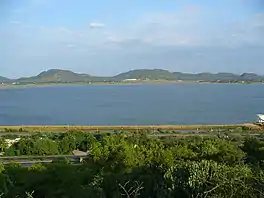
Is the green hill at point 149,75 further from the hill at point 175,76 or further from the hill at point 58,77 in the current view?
the hill at point 58,77

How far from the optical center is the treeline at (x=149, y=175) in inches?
137

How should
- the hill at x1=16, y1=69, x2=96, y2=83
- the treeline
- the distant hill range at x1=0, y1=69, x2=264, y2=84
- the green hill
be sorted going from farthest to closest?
1. the green hill
2. the distant hill range at x1=0, y1=69, x2=264, y2=84
3. the hill at x1=16, y1=69, x2=96, y2=83
4. the treeline

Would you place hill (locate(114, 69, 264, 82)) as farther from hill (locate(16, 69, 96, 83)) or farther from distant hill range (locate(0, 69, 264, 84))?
hill (locate(16, 69, 96, 83))

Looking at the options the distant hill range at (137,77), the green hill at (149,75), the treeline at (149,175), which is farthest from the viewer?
the green hill at (149,75)

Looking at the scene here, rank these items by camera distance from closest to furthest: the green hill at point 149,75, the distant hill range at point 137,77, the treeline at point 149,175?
the treeline at point 149,175, the distant hill range at point 137,77, the green hill at point 149,75

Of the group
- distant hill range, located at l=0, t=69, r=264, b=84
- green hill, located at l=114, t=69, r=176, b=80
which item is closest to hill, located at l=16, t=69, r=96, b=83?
distant hill range, located at l=0, t=69, r=264, b=84

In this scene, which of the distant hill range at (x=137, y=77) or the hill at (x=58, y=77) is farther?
the distant hill range at (x=137, y=77)

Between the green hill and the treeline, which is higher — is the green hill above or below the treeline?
above

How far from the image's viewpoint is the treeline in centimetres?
349

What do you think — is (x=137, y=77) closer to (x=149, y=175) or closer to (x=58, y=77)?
(x=58, y=77)

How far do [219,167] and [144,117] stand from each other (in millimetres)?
21884

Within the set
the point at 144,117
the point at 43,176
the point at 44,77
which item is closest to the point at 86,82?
the point at 44,77

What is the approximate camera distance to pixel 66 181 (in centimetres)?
605

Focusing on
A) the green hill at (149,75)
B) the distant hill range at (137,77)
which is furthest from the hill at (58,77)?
the green hill at (149,75)
